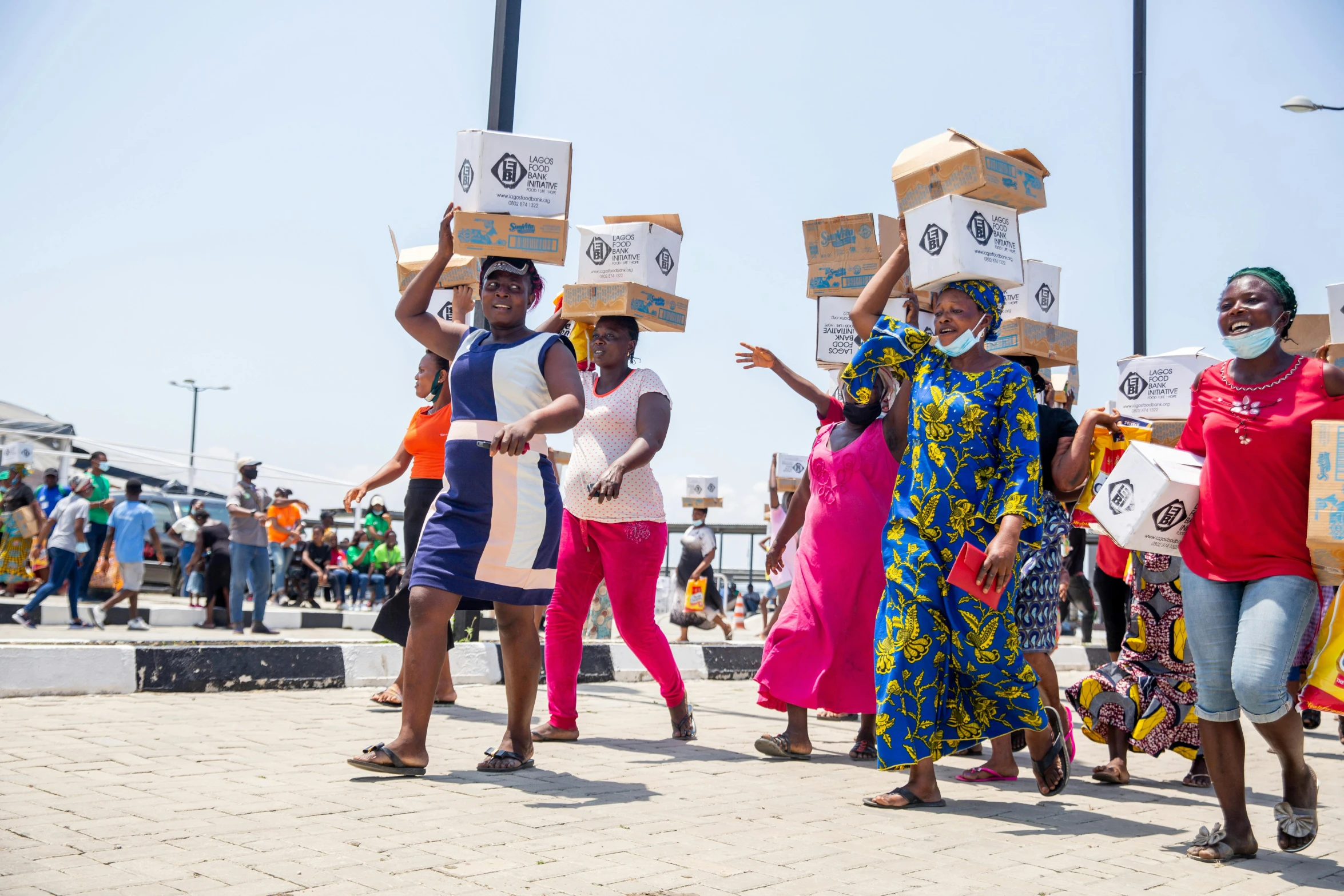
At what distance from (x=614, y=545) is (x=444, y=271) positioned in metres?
1.65

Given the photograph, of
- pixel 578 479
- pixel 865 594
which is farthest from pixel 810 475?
pixel 578 479

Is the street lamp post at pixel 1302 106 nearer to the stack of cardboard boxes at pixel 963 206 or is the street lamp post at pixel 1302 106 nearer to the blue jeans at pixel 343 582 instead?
the stack of cardboard boxes at pixel 963 206

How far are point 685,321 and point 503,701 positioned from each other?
2.46 m

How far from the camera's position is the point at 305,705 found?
22.0 ft

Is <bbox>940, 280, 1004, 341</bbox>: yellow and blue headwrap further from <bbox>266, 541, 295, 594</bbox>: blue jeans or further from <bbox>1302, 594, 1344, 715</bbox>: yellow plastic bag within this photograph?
<bbox>266, 541, 295, 594</bbox>: blue jeans

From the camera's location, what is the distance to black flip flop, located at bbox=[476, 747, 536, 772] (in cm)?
486

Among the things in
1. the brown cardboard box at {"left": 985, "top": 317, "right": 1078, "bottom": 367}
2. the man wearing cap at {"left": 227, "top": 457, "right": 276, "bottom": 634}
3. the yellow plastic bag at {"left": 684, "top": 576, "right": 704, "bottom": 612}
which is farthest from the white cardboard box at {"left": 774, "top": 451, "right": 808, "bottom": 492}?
the brown cardboard box at {"left": 985, "top": 317, "right": 1078, "bottom": 367}

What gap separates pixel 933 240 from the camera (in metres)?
5.02

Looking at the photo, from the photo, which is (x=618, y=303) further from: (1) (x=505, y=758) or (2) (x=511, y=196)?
(1) (x=505, y=758)

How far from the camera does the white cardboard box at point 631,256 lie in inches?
265

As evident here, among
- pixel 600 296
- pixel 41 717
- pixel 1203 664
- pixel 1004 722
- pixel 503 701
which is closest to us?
pixel 1203 664

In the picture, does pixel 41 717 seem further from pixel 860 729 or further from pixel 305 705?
pixel 860 729

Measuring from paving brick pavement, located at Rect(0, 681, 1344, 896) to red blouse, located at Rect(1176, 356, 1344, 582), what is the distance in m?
0.94

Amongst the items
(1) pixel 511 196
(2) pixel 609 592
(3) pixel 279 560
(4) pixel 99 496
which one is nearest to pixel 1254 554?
(2) pixel 609 592
